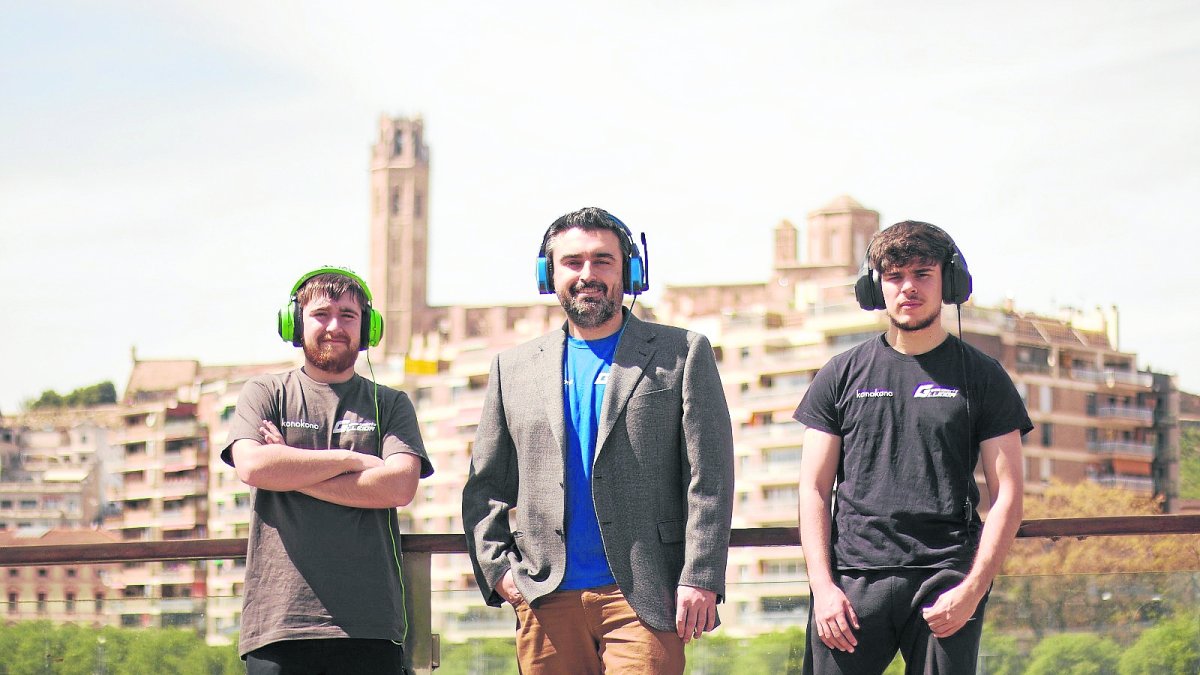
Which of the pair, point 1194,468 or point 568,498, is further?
point 1194,468

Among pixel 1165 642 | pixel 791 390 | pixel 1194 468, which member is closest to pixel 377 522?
pixel 1165 642

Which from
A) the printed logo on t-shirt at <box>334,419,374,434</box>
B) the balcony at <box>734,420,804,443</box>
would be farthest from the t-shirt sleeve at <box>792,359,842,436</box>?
the balcony at <box>734,420,804,443</box>

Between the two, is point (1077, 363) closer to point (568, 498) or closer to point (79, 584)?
point (79, 584)

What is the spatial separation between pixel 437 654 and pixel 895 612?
178 cm

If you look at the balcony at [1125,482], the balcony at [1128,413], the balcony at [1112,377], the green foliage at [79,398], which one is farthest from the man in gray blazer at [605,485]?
the green foliage at [79,398]

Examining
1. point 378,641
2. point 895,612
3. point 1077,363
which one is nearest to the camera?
point 895,612

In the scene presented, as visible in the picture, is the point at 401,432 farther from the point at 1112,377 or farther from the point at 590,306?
the point at 1112,377

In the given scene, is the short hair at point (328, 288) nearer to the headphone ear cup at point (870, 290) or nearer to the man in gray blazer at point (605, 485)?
the man in gray blazer at point (605, 485)

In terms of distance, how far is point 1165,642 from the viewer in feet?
18.4

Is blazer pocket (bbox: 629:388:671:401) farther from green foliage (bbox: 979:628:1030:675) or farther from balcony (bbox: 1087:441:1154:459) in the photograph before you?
balcony (bbox: 1087:441:1154:459)

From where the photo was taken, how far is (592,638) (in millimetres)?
4551

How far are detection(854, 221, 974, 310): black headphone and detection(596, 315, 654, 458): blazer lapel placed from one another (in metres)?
0.57

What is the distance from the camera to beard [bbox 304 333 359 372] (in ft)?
16.0

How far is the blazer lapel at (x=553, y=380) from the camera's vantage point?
4629 millimetres
